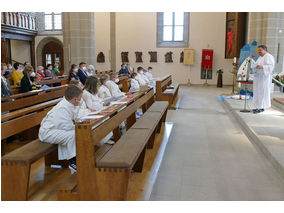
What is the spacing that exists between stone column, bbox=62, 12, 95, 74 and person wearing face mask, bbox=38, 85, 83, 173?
7644mm

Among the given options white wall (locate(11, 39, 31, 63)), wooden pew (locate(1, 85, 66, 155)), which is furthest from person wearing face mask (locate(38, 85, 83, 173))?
white wall (locate(11, 39, 31, 63))

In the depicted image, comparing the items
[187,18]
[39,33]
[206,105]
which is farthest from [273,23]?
[39,33]

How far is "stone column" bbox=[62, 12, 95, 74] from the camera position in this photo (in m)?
10.8

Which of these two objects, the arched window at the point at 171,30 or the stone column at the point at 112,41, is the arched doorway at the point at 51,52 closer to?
the stone column at the point at 112,41

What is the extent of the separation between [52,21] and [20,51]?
2.78 metres

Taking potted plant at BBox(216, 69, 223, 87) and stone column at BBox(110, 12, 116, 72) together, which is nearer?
potted plant at BBox(216, 69, 223, 87)

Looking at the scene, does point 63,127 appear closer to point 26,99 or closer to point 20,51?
point 26,99

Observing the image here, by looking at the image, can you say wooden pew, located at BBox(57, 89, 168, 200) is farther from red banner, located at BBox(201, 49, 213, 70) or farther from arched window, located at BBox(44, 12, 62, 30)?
arched window, located at BBox(44, 12, 62, 30)

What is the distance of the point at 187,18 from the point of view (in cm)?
1686

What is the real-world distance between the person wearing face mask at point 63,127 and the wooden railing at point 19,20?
1336 cm

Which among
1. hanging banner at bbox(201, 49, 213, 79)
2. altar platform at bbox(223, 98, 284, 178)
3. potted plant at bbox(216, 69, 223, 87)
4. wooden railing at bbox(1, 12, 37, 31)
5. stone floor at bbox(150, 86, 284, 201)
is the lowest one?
stone floor at bbox(150, 86, 284, 201)

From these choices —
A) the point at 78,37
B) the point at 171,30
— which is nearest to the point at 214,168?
the point at 78,37

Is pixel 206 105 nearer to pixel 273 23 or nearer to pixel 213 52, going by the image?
pixel 273 23

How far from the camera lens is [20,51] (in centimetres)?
1872
